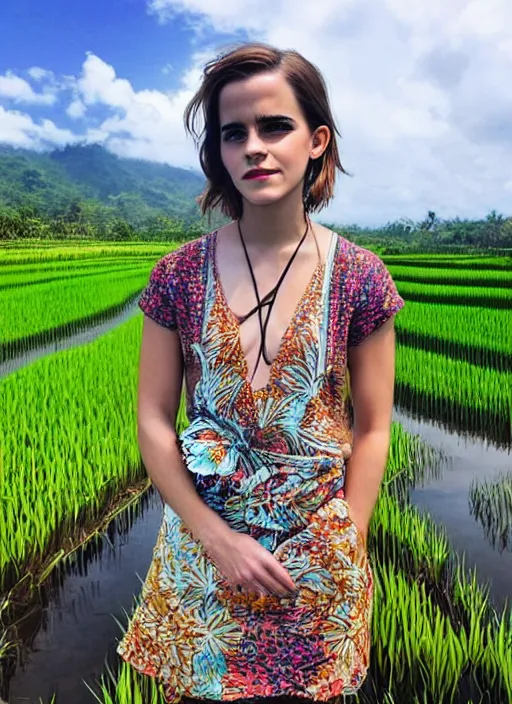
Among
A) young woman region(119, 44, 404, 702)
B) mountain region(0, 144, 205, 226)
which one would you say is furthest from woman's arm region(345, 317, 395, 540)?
mountain region(0, 144, 205, 226)

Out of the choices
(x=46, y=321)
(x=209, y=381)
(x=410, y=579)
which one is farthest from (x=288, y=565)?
Result: (x=46, y=321)

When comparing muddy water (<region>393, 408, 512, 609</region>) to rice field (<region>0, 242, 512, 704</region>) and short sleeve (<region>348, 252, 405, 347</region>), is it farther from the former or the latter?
short sleeve (<region>348, 252, 405, 347</region>)

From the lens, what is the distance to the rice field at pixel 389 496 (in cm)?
166

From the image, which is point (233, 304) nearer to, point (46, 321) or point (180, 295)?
point (180, 295)

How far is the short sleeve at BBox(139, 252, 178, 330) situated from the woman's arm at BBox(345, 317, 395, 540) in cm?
27

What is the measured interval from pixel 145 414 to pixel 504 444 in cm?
337

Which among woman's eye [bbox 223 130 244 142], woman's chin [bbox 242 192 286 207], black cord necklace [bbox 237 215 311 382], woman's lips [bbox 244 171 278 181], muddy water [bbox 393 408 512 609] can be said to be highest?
woman's eye [bbox 223 130 244 142]

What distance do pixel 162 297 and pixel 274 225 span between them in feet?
0.62

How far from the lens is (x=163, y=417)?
94 cm

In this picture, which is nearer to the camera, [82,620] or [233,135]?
[233,135]

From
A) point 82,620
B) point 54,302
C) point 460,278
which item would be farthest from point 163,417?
point 460,278

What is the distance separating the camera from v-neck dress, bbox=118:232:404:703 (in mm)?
874

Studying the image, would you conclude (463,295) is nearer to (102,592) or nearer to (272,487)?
(102,592)

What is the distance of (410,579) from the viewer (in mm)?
2182
